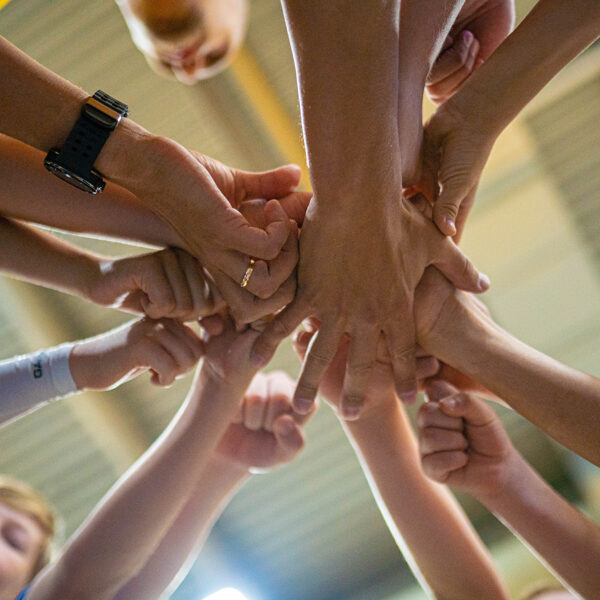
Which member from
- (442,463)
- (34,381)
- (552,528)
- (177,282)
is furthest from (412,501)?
(34,381)

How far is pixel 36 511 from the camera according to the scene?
176cm

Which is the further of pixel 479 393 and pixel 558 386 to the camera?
pixel 479 393

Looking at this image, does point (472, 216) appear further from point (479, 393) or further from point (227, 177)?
point (227, 177)

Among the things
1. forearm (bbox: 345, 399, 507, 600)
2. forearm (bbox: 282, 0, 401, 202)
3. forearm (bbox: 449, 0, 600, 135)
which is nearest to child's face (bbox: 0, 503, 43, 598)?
forearm (bbox: 345, 399, 507, 600)

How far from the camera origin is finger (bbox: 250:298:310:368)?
54.4 inches

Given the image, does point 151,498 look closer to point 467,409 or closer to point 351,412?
point 351,412

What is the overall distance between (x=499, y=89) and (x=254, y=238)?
560 mm

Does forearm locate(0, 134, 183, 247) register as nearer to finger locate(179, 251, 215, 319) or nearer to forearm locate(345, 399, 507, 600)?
finger locate(179, 251, 215, 319)

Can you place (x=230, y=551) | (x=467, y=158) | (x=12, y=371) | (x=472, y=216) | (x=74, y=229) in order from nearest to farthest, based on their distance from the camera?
1. (x=467, y=158)
2. (x=74, y=229)
3. (x=12, y=371)
4. (x=472, y=216)
5. (x=230, y=551)

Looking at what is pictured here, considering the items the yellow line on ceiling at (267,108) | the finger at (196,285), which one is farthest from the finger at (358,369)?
the yellow line on ceiling at (267,108)

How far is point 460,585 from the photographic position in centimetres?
146

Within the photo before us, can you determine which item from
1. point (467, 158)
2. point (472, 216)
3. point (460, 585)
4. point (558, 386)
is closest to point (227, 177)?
point (467, 158)

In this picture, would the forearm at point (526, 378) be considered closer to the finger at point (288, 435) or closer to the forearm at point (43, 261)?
the finger at point (288, 435)

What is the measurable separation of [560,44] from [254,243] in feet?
2.27
